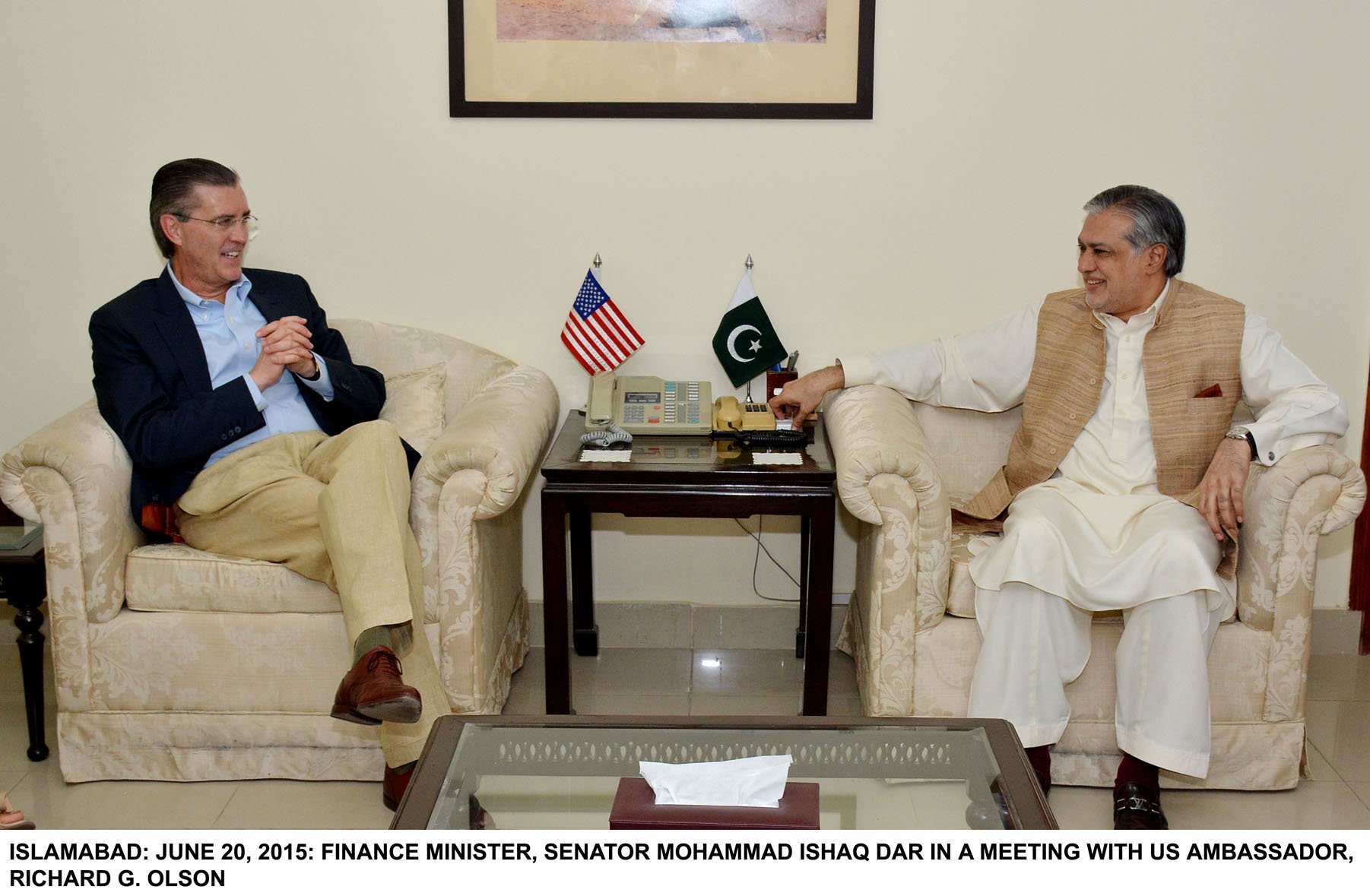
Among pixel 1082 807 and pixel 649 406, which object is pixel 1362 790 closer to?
pixel 1082 807

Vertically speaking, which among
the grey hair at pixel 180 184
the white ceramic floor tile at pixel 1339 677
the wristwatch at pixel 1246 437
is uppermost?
the grey hair at pixel 180 184

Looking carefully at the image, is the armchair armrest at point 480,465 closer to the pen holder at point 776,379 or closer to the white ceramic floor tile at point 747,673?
the pen holder at point 776,379

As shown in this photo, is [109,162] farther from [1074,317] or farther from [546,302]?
[1074,317]

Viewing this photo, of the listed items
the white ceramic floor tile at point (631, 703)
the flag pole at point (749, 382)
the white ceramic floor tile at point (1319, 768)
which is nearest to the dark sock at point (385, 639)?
the white ceramic floor tile at point (631, 703)

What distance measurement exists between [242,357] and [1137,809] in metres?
2.28

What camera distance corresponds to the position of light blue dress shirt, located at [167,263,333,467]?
9.44 ft

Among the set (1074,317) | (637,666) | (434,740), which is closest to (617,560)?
(637,666)

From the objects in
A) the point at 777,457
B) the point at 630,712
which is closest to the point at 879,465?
the point at 777,457

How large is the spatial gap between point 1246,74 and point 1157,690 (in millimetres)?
1748

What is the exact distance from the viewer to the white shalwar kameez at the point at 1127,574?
2.54m

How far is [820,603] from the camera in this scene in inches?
111

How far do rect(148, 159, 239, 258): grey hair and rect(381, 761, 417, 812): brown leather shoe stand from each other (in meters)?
1.35

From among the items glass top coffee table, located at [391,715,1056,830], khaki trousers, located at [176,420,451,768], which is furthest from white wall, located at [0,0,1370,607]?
glass top coffee table, located at [391,715,1056,830]

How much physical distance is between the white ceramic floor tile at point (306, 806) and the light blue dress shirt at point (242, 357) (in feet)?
2.54
